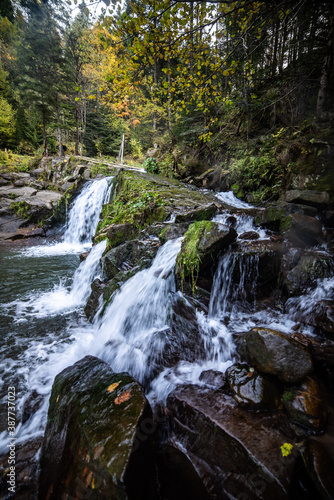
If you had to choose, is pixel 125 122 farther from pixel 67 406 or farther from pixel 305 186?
pixel 67 406

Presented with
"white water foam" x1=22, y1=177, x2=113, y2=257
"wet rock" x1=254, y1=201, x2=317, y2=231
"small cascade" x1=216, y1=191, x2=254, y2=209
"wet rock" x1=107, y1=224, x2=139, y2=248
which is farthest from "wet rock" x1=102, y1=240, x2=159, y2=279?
"white water foam" x1=22, y1=177, x2=113, y2=257

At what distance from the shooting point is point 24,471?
85.4 inches

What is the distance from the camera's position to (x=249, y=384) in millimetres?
2451

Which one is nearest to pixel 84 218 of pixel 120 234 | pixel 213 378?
pixel 120 234

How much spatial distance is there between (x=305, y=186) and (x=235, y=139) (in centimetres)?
689

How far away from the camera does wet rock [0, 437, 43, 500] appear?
1997 millimetres

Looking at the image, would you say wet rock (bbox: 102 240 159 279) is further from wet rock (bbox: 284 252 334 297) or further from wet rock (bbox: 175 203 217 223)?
wet rock (bbox: 284 252 334 297)

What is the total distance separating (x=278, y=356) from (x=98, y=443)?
214cm

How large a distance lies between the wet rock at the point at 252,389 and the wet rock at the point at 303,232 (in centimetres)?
323

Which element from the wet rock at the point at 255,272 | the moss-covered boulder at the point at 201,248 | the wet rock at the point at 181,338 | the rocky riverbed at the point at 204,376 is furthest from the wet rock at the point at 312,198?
the wet rock at the point at 181,338

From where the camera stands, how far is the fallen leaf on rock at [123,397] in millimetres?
2174

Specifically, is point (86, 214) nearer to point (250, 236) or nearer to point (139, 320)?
point (139, 320)

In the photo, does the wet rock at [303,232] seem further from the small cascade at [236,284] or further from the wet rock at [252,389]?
the wet rock at [252,389]

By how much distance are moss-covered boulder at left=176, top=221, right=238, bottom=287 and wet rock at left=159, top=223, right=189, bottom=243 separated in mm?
1036
